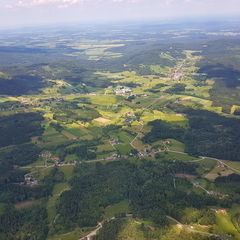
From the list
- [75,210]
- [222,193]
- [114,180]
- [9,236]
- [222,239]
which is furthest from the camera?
[114,180]

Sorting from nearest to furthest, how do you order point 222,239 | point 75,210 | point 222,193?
point 222,239
point 75,210
point 222,193

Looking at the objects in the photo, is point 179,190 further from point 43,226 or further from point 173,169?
point 43,226

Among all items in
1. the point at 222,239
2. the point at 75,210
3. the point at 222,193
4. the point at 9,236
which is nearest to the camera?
the point at 222,239

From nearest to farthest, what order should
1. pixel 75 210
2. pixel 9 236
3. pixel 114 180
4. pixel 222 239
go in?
pixel 222 239 → pixel 9 236 → pixel 75 210 → pixel 114 180

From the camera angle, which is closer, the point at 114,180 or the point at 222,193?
the point at 222,193

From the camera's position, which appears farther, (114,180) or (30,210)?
(114,180)

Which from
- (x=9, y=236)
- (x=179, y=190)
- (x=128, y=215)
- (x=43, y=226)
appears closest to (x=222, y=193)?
(x=179, y=190)

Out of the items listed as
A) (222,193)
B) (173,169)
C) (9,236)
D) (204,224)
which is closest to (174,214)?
(204,224)

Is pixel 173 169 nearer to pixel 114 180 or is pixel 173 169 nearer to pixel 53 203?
pixel 114 180
